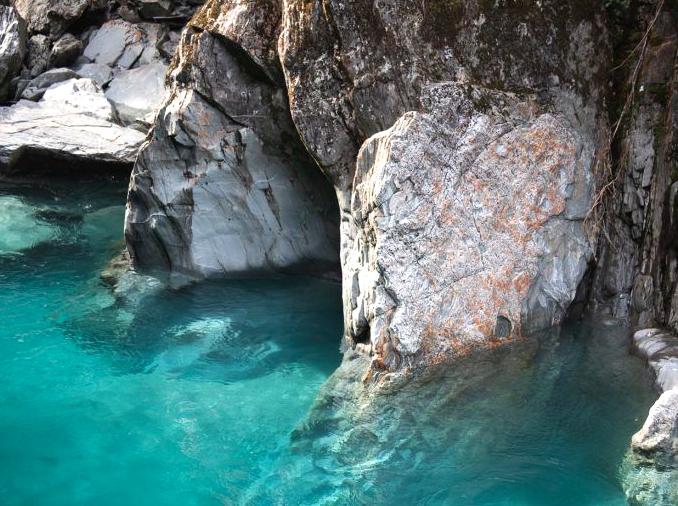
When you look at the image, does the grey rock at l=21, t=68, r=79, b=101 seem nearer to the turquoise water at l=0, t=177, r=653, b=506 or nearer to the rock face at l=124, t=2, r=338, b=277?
the rock face at l=124, t=2, r=338, b=277

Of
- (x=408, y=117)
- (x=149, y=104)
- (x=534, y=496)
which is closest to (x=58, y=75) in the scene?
(x=149, y=104)

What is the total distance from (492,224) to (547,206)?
615 mm

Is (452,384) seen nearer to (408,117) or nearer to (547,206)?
(547,206)

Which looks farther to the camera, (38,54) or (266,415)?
(38,54)

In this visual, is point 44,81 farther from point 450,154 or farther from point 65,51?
point 450,154

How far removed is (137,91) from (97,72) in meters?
1.20

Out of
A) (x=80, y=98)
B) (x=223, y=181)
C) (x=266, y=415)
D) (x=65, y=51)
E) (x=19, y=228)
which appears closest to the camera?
(x=266, y=415)

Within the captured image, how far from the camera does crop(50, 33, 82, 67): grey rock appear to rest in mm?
15922

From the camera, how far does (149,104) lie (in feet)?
49.4

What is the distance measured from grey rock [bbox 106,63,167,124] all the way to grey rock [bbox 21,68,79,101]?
830mm

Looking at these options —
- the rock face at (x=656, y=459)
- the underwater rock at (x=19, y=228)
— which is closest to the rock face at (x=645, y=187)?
the rock face at (x=656, y=459)

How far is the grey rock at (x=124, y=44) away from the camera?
1614cm

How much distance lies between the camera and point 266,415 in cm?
691

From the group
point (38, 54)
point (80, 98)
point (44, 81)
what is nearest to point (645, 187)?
point (80, 98)
